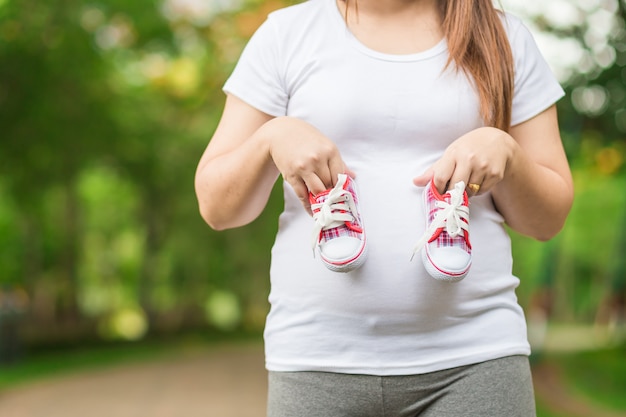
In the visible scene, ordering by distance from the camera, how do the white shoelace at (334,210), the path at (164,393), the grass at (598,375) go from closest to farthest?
the white shoelace at (334,210) < the path at (164,393) < the grass at (598,375)

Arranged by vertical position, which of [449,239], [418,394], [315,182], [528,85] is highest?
[528,85]

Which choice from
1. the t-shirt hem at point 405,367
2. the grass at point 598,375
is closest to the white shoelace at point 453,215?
the t-shirt hem at point 405,367

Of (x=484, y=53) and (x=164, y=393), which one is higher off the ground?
(x=484, y=53)

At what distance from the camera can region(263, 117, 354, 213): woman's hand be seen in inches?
58.0

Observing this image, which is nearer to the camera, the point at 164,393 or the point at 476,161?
the point at 476,161

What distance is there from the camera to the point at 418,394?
61.3 inches

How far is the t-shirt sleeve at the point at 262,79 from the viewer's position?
1.69 m

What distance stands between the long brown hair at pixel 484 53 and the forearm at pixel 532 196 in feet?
0.38

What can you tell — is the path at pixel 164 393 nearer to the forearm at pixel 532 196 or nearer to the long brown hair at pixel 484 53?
the forearm at pixel 532 196

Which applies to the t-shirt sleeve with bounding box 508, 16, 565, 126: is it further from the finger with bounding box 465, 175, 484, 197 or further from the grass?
the grass

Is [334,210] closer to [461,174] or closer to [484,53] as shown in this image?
[461,174]

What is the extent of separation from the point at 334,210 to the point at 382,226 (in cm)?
14

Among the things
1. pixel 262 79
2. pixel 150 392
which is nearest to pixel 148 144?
pixel 150 392

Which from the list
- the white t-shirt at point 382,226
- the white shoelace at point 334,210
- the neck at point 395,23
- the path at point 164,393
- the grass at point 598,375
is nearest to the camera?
the white shoelace at point 334,210
